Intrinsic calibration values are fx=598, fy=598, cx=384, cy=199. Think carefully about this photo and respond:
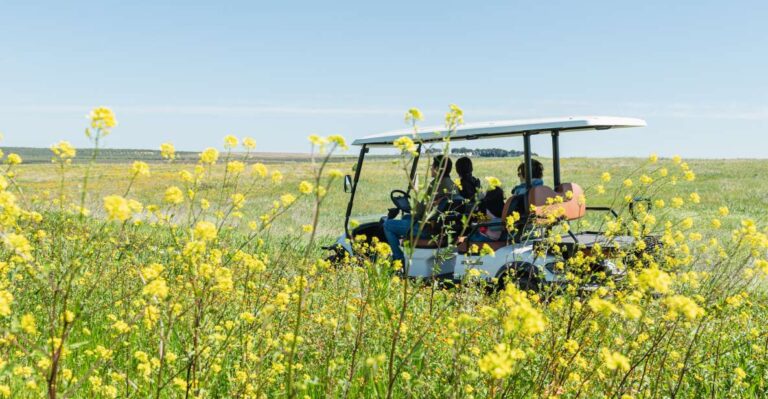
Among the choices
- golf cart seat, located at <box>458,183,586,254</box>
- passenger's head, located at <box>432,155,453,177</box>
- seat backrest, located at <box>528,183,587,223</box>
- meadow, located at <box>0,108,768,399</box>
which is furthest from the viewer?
golf cart seat, located at <box>458,183,586,254</box>

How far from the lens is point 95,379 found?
2.79 meters

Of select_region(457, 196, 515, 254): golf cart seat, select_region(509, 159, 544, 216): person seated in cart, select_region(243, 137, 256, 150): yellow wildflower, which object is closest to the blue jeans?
select_region(457, 196, 515, 254): golf cart seat

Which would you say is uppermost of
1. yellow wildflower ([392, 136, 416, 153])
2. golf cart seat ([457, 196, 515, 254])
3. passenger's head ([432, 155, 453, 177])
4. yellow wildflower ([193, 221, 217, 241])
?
yellow wildflower ([392, 136, 416, 153])

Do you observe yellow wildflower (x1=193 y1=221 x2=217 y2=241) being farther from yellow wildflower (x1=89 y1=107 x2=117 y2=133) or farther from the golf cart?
the golf cart

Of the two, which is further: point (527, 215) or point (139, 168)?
point (527, 215)

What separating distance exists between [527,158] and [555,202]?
78 cm

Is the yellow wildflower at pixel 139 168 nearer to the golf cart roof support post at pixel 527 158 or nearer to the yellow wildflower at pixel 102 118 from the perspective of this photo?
the yellow wildflower at pixel 102 118

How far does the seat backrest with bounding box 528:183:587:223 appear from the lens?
17.8 ft

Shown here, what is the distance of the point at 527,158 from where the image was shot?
6.50 metres

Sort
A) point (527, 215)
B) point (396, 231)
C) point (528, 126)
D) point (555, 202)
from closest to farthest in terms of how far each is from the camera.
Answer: point (555, 202) → point (527, 215) → point (528, 126) → point (396, 231)

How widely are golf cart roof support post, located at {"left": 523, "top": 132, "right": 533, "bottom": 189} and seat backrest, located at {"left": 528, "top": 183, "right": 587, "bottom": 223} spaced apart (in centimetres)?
26

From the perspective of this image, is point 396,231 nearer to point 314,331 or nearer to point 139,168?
point 314,331

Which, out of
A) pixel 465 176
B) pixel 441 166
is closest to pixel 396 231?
pixel 465 176

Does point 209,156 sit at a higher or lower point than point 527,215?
higher
